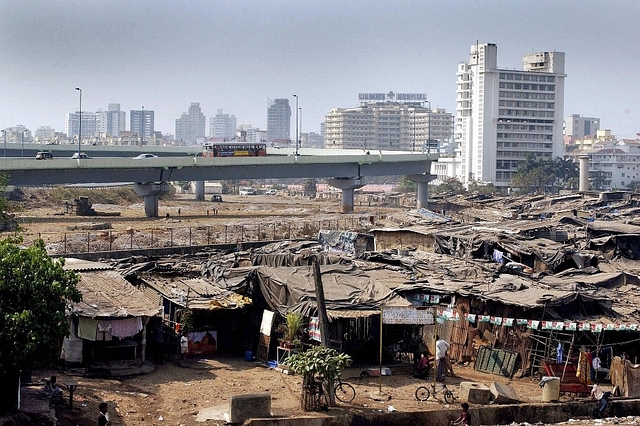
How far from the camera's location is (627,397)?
1916 centimetres

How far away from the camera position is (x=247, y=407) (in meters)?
16.6

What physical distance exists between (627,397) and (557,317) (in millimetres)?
2644

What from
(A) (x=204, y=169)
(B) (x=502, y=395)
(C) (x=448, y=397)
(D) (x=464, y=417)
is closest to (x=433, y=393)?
(C) (x=448, y=397)

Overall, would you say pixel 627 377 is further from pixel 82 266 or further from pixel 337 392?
pixel 82 266

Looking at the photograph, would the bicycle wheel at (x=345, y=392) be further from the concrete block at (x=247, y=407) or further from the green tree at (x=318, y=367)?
the concrete block at (x=247, y=407)

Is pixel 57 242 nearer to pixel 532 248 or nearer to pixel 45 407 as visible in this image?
pixel 532 248

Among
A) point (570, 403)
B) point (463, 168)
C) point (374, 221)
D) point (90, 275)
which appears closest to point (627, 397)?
point (570, 403)

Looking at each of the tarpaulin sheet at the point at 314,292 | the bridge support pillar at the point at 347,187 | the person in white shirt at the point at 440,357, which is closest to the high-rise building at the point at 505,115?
the bridge support pillar at the point at 347,187

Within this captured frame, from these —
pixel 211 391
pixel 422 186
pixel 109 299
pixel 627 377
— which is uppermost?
A: pixel 422 186

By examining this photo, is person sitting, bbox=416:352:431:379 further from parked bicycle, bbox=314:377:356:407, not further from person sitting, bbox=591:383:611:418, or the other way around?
person sitting, bbox=591:383:611:418

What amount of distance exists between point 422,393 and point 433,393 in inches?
8.7

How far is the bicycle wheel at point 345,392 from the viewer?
59.6 ft

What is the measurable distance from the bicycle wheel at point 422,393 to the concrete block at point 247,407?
3.46 m

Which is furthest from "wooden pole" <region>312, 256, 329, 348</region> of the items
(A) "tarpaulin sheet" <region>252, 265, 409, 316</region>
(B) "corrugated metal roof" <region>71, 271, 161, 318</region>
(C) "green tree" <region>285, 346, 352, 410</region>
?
(B) "corrugated metal roof" <region>71, 271, 161, 318</region>
